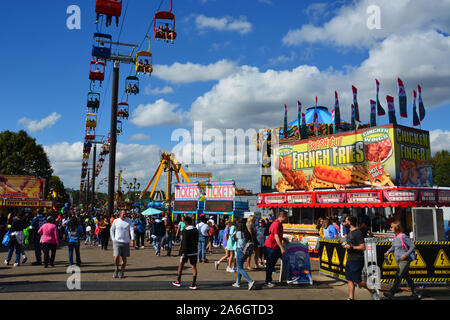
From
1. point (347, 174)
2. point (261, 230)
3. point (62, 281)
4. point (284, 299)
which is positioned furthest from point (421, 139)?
point (62, 281)

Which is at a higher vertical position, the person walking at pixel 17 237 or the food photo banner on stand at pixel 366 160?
the food photo banner on stand at pixel 366 160

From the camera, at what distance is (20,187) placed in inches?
1410

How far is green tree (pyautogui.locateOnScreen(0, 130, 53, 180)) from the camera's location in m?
49.0

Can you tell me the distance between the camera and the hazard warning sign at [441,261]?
9.40 metres

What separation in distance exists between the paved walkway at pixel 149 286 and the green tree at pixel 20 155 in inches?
1677

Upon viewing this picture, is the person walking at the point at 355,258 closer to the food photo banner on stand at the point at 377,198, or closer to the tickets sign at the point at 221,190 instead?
the food photo banner on stand at the point at 377,198

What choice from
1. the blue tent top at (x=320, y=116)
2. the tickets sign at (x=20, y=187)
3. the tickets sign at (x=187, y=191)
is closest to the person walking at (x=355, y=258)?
the blue tent top at (x=320, y=116)

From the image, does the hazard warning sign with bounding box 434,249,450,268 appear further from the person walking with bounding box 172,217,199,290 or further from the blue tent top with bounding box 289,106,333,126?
the blue tent top with bounding box 289,106,333,126

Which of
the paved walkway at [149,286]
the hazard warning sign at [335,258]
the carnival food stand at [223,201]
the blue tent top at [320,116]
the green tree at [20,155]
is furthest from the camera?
the green tree at [20,155]

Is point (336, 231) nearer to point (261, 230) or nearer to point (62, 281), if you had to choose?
point (261, 230)

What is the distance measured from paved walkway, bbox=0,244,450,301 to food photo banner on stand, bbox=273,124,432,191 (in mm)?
6985

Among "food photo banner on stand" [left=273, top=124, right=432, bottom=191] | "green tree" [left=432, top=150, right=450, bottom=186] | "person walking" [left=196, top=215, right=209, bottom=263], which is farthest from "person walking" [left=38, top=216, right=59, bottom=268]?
"green tree" [left=432, top=150, right=450, bottom=186]
